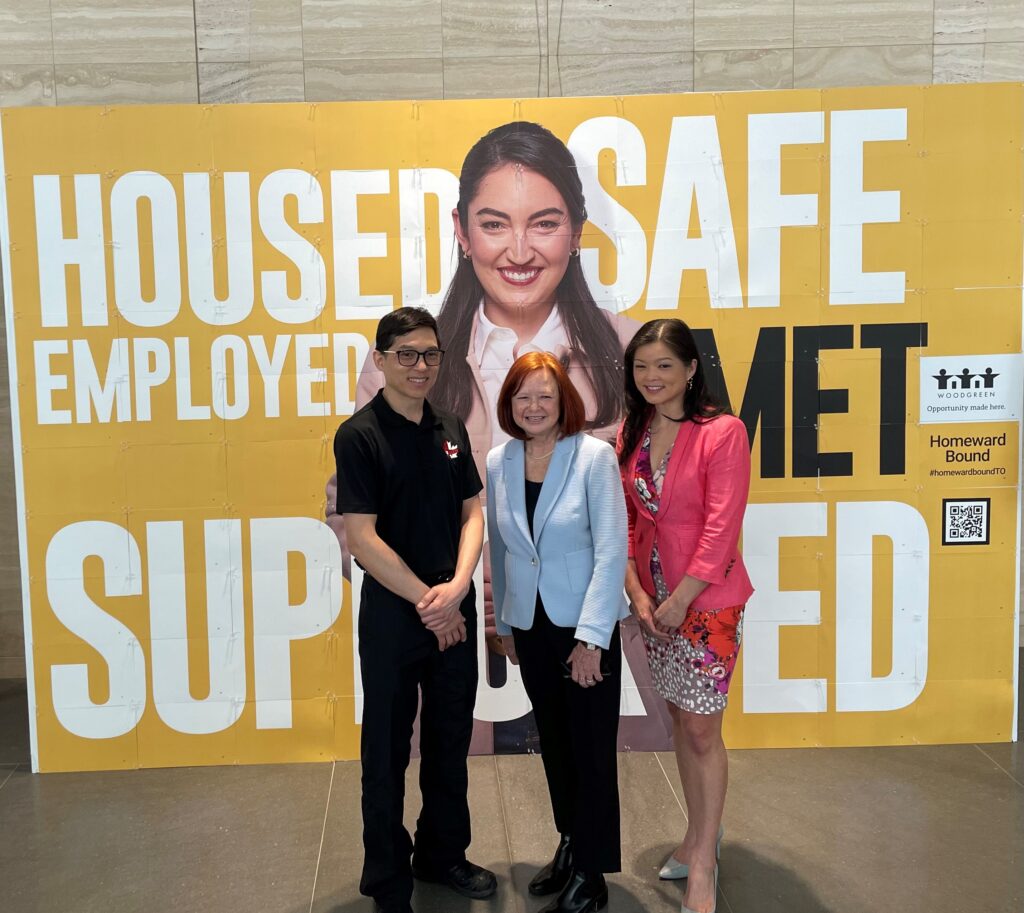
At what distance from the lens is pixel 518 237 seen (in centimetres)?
332

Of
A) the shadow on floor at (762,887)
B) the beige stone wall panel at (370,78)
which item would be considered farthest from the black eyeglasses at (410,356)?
the beige stone wall panel at (370,78)

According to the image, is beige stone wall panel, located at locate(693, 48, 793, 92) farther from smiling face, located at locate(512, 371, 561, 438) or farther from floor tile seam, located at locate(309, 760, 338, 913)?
floor tile seam, located at locate(309, 760, 338, 913)

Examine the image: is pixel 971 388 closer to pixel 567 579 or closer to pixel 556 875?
pixel 567 579

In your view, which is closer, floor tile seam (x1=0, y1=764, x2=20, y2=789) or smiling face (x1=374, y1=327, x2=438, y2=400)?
smiling face (x1=374, y1=327, x2=438, y2=400)

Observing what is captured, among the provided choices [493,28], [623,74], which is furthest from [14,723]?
[623,74]

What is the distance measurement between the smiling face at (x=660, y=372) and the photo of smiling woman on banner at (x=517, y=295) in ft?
3.18

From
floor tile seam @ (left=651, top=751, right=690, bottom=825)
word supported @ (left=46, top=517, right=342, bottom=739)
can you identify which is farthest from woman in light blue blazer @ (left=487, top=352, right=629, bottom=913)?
word supported @ (left=46, top=517, right=342, bottom=739)

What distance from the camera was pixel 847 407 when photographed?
11.1 feet

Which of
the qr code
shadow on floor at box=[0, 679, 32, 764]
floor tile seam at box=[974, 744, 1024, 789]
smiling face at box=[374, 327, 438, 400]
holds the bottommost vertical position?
floor tile seam at box=[974, 744, 1024, 789]

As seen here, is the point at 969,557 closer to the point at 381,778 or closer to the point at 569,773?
the point at 569,773

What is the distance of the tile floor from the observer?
2.54 meters

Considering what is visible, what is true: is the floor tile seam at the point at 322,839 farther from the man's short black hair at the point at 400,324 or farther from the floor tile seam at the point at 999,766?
the floor tile seam at the point at 999,766

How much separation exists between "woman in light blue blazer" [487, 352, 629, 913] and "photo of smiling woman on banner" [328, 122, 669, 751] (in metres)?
0.98

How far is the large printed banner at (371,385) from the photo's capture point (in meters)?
3.28
